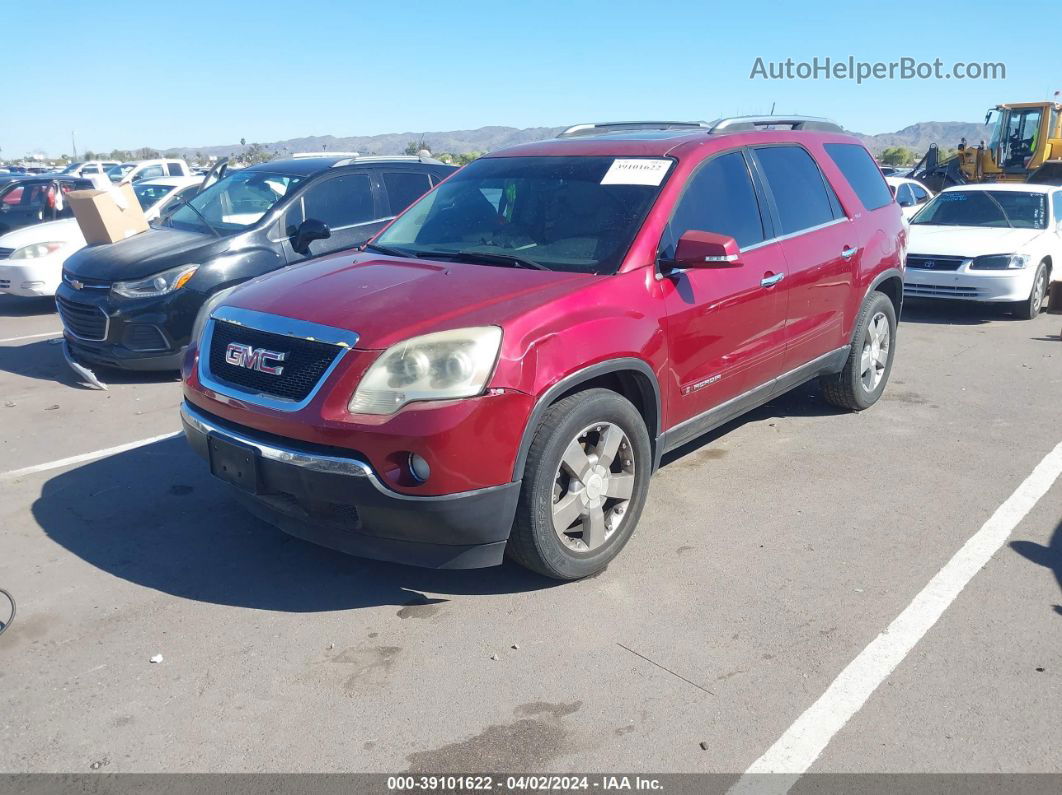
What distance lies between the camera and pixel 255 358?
368 cm

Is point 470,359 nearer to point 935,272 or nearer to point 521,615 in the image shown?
point 521,615

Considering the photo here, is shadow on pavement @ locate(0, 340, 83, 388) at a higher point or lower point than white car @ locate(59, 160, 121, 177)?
lower

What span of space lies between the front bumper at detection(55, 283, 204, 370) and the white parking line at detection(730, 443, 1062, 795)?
18.6 ft

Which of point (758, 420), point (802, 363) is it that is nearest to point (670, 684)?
point (802, 363)

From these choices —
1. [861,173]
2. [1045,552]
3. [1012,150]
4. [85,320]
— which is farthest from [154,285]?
[1012,150]

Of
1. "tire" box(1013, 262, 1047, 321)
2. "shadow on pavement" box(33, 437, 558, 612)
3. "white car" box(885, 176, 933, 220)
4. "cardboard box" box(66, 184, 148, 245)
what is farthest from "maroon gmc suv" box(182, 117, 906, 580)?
"white car" box(885, 176, 933, 220)

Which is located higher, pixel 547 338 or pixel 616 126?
pixel 616 126

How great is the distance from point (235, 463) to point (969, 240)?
9.38m

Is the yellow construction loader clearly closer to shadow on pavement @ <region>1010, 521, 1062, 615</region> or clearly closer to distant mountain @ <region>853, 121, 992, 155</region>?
shadow on pavement @ <region>1010, 521, 1062, 615</region>

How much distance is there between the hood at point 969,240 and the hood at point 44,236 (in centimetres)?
976

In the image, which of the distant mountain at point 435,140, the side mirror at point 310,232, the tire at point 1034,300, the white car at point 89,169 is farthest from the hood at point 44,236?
the distant mountain at point 435,140

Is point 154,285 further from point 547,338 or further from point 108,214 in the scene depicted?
point 547,338

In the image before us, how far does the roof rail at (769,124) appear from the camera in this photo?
5074 millimetres

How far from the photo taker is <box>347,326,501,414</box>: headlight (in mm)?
3314
